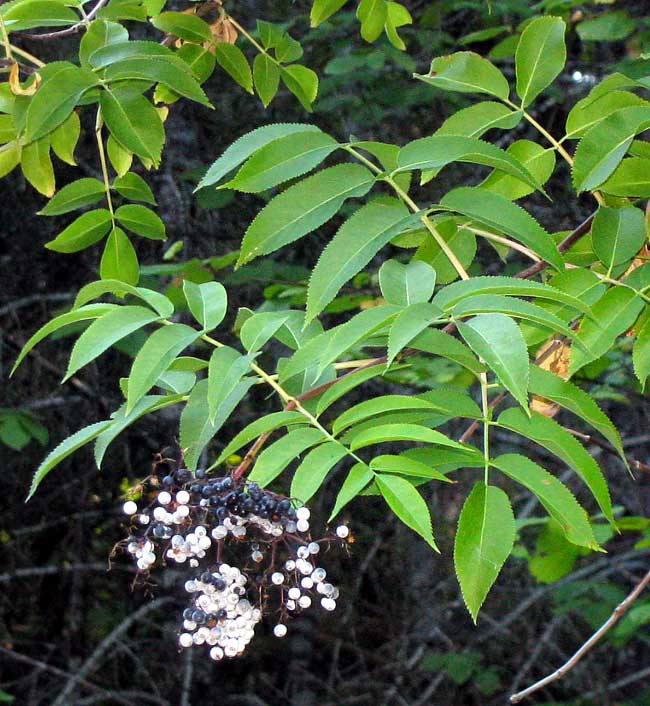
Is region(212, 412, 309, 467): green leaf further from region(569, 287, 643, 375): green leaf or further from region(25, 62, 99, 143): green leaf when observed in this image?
region(25, 62, 99, 143): green leaf

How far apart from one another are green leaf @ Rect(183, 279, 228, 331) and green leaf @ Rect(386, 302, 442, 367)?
22 cm

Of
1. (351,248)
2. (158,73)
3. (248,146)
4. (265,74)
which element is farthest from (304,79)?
(351,248)

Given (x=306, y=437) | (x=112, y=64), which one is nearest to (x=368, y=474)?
(x=306, y=437)

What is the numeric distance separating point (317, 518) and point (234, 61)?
1855 millimetres

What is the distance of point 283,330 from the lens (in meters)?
1.04

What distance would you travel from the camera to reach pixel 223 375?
0.79 metres

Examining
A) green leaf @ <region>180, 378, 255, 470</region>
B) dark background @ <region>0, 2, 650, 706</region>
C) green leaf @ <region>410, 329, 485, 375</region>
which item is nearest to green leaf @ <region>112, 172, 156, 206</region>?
green leaf @ <region>180, 378, 255, 470</region>

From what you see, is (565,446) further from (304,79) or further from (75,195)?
(304,79)

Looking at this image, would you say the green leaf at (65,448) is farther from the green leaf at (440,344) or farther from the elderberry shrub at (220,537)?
the green leaf at (440,344)

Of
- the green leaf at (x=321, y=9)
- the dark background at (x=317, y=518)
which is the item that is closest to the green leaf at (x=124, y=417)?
the green leaf at (x=321, y=9)

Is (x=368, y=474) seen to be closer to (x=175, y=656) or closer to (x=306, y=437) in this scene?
(x=306, y=437)

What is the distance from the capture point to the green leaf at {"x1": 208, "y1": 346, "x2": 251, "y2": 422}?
2.50 feet

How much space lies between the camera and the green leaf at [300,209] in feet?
2.77

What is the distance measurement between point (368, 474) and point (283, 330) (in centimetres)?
31
